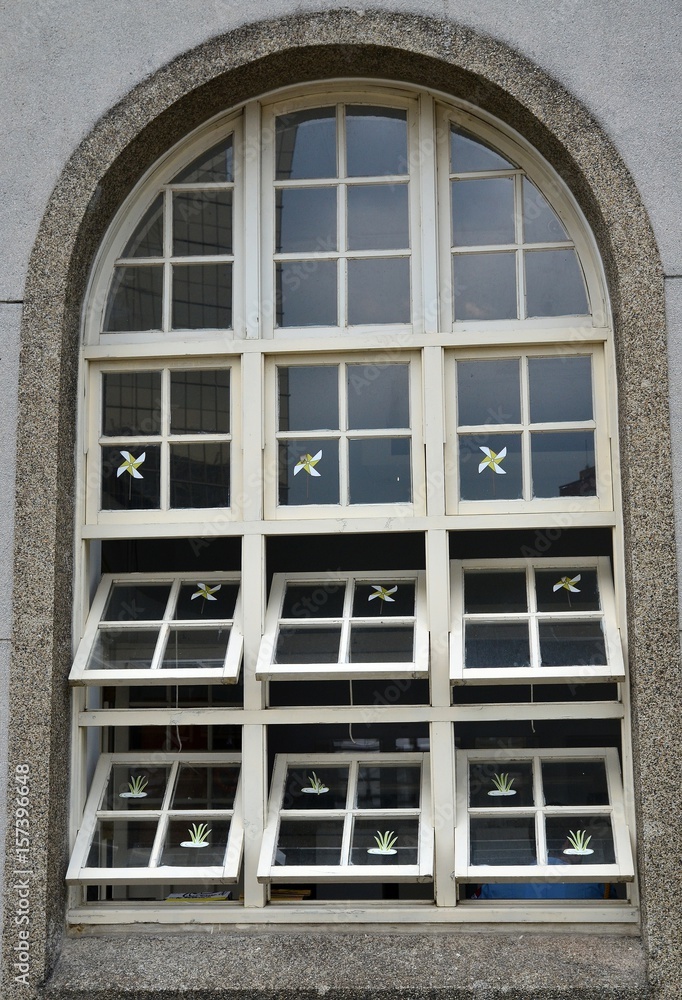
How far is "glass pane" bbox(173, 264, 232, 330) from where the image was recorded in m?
4.56

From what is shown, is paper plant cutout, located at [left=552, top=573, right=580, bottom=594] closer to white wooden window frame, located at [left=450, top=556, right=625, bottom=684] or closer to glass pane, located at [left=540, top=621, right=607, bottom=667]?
white wooden window frame, located at [left=450, top=556, right=625, bottom=684]

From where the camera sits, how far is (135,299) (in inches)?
181

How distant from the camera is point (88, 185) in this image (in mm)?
4344

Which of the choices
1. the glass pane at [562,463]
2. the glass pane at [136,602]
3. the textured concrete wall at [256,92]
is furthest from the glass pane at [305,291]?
the glass pane at [136,602]

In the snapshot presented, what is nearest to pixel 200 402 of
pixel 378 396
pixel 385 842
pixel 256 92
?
pixel 378 396

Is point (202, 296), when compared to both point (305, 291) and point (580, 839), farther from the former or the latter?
point (580, 839)

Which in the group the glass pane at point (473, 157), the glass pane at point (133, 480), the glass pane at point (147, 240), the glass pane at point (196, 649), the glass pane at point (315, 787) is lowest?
the glass pane at point (315, 787)

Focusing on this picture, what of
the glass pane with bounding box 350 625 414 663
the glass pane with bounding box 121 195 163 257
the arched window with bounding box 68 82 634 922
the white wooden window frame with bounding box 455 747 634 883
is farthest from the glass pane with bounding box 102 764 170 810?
the glass pane with bounding box 121 195 163 257

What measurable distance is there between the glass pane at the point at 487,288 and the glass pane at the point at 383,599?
50.0 inches

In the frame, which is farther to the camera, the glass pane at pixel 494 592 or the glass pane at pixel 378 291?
the glass pane at pixel 378 291

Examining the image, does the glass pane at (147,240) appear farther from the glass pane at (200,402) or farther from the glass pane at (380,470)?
the glass pane at (380,470)

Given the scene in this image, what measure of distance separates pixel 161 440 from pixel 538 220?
2.03m

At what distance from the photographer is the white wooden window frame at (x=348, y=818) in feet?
13.0

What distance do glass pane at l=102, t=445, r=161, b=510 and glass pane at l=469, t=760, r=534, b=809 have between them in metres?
1.90
